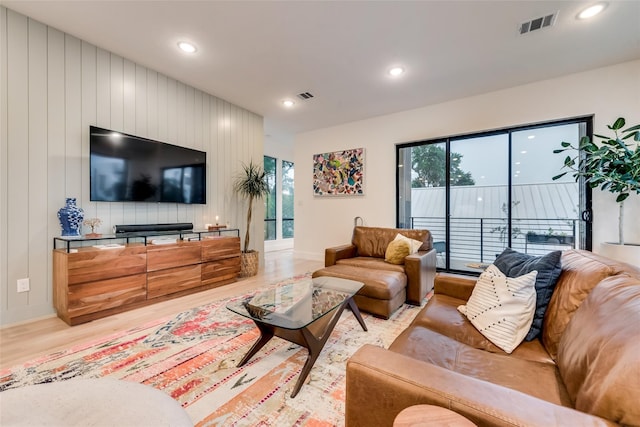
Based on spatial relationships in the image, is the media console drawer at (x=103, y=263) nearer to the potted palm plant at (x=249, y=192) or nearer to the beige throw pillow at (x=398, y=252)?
the potted palm plant at (x=249, y=192)

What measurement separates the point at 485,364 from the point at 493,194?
11.7 ft

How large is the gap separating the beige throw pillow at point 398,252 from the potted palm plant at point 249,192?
86.0 inches

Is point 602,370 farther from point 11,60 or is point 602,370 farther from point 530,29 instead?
point 11,60

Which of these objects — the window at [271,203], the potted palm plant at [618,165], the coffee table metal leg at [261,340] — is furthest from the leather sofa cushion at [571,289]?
the window at [271,203]

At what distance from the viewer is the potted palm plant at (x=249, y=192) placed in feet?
13.6

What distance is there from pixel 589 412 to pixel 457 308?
1.11 metres

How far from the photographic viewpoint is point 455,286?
1974 millimetres

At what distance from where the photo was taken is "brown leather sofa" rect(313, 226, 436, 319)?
2525mm

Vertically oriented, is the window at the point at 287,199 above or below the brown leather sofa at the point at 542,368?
above

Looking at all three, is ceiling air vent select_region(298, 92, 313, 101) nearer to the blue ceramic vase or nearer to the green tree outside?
the green tree outside

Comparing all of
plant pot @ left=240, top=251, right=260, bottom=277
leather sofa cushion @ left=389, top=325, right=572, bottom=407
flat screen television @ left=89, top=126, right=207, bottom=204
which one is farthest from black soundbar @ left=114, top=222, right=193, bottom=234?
leather sofa cushion @ left=389, top=325, right=572, bottom=407

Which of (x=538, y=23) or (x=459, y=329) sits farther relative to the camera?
(x=538, y=23)

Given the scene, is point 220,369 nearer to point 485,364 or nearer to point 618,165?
point 485,364

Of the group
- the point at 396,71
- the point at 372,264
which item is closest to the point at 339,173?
the point at 396,71
